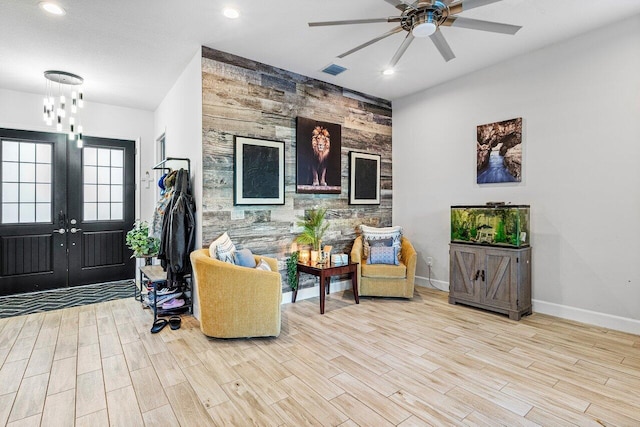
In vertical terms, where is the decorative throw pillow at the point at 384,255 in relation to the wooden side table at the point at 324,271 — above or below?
above

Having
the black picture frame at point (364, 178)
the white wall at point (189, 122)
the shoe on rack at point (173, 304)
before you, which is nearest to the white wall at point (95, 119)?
the white wall at point (189, 122)

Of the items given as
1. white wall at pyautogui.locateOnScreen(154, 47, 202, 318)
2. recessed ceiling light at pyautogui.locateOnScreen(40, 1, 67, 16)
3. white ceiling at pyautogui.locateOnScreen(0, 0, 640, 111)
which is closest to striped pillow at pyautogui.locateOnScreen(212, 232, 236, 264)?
white wall at pyautogui.locateOnScreen(154, 47, 202, 318)

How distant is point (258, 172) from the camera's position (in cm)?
A: 379

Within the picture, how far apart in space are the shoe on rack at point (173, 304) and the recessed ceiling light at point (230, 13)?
2.89 m

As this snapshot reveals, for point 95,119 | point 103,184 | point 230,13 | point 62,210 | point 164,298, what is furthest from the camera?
point 103,184

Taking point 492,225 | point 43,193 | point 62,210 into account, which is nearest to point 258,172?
point 492,225

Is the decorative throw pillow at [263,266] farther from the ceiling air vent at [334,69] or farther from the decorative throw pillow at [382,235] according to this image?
the ceiling air vent at [334,69]

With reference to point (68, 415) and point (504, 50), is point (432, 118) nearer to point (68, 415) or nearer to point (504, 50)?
point (504, 50)

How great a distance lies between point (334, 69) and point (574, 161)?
2847mm

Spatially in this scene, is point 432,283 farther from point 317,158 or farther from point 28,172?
point 28,172

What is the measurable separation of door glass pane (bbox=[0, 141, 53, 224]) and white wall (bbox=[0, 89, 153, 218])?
0.99ft

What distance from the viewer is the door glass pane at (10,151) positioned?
14.7 feet

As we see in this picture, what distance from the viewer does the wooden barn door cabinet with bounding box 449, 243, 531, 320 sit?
3.39 m

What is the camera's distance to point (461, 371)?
93.0 inches
